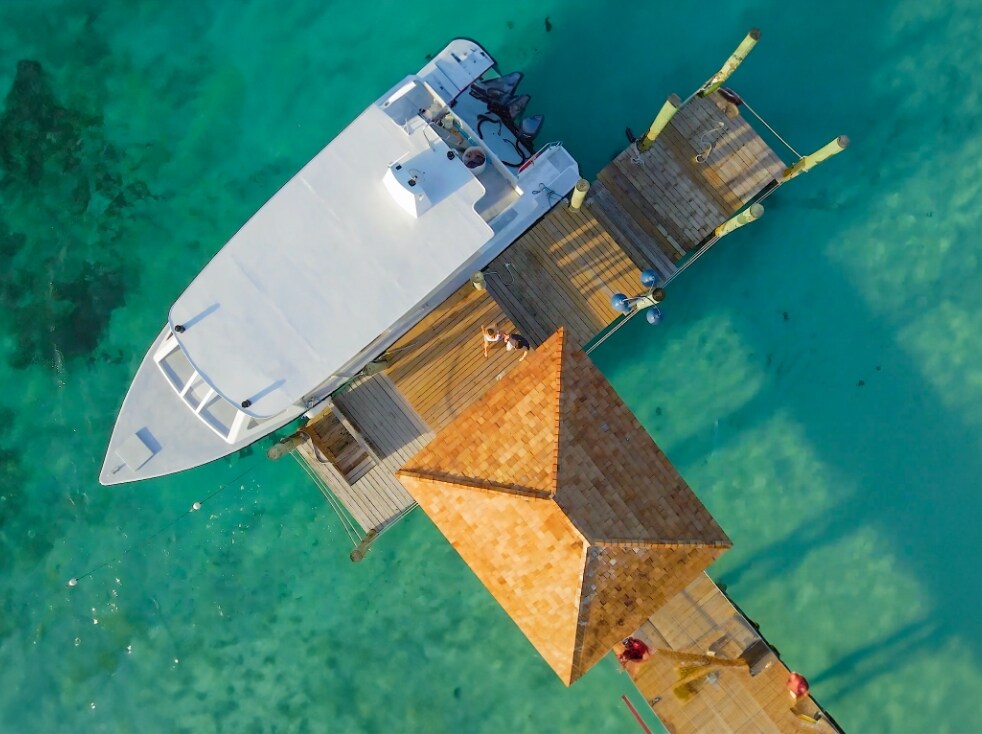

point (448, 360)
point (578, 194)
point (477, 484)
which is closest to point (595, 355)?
point (448, 360)


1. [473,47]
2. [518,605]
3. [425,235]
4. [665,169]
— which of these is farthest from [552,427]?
[473,47]

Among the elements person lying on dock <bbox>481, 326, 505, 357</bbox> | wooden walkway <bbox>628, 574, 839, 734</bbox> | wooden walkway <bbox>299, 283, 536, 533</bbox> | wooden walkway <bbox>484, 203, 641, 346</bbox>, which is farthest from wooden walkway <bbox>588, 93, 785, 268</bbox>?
wooden walkway <bbox>628, 574, 839, 734</bbox>

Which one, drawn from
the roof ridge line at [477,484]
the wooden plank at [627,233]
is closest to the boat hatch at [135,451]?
the roof ridge line at [477,484]

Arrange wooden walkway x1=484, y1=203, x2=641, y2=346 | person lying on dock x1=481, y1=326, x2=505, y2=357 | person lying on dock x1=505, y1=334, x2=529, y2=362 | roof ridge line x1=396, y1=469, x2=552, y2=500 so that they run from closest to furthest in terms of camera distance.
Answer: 1. roof ridge line x1=396, y1=469, x2=552, y2=500
2. person lying on dock x1=481, y1=326, x2=505, y2=357
3. person lying on dock x1=505, y1=334, x2=529, y2=362
4. wooden walkway x1=484, y1=203, x2=641, y2=346

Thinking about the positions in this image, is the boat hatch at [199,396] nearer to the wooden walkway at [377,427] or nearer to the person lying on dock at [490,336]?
the wooden walkway at [377,427]

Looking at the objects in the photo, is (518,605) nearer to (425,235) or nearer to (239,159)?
(425,235)

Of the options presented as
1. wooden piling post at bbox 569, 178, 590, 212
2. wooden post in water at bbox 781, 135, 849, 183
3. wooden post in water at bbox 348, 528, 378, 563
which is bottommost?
wooden post in water at bbox 348, 528, 378, 563

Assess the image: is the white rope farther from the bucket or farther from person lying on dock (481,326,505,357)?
person lying on dock (481,326,505,357)
